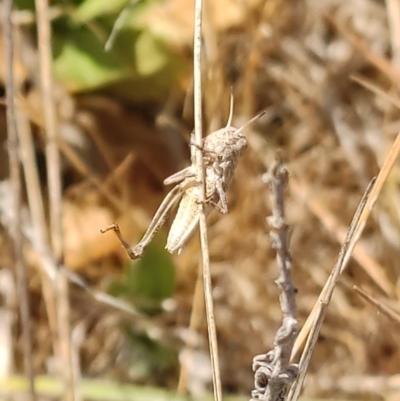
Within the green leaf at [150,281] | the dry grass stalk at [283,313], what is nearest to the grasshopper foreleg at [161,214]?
the dry grass stalk at [283,313]

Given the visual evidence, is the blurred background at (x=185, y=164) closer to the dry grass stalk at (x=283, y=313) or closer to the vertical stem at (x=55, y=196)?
the vertical stem at (x=55, y=196)

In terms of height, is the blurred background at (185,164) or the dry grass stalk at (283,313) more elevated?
the blurred background at (185,164)

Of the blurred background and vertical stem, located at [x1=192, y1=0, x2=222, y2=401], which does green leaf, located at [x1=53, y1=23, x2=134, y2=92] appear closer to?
the blurred background

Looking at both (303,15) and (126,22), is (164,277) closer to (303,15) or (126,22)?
(126,22)

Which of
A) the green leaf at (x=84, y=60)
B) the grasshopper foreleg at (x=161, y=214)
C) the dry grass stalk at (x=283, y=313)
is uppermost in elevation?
the green leaf at (x=84, y=60)

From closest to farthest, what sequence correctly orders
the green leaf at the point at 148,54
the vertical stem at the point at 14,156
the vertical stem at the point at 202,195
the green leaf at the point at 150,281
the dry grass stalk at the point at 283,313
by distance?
the dry grass stalk at the point at 283,313 → the vertical stem at the point at 202,195 → the vertical stem at the point at 14,156 → the green leaf at the point at 150,281 → the green leaf at the point at 148,54

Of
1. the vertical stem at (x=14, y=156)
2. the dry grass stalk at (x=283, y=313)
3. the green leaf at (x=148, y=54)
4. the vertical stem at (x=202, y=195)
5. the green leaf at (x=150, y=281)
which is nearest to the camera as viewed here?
the dry grass stalk at (x=283, y=313)

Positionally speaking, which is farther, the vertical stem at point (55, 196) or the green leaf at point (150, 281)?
the green leaf at point (150, 281)

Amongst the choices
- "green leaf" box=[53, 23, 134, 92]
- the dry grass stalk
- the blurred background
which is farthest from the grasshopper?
"green leaf" box=[53, 23, 134, 92]
